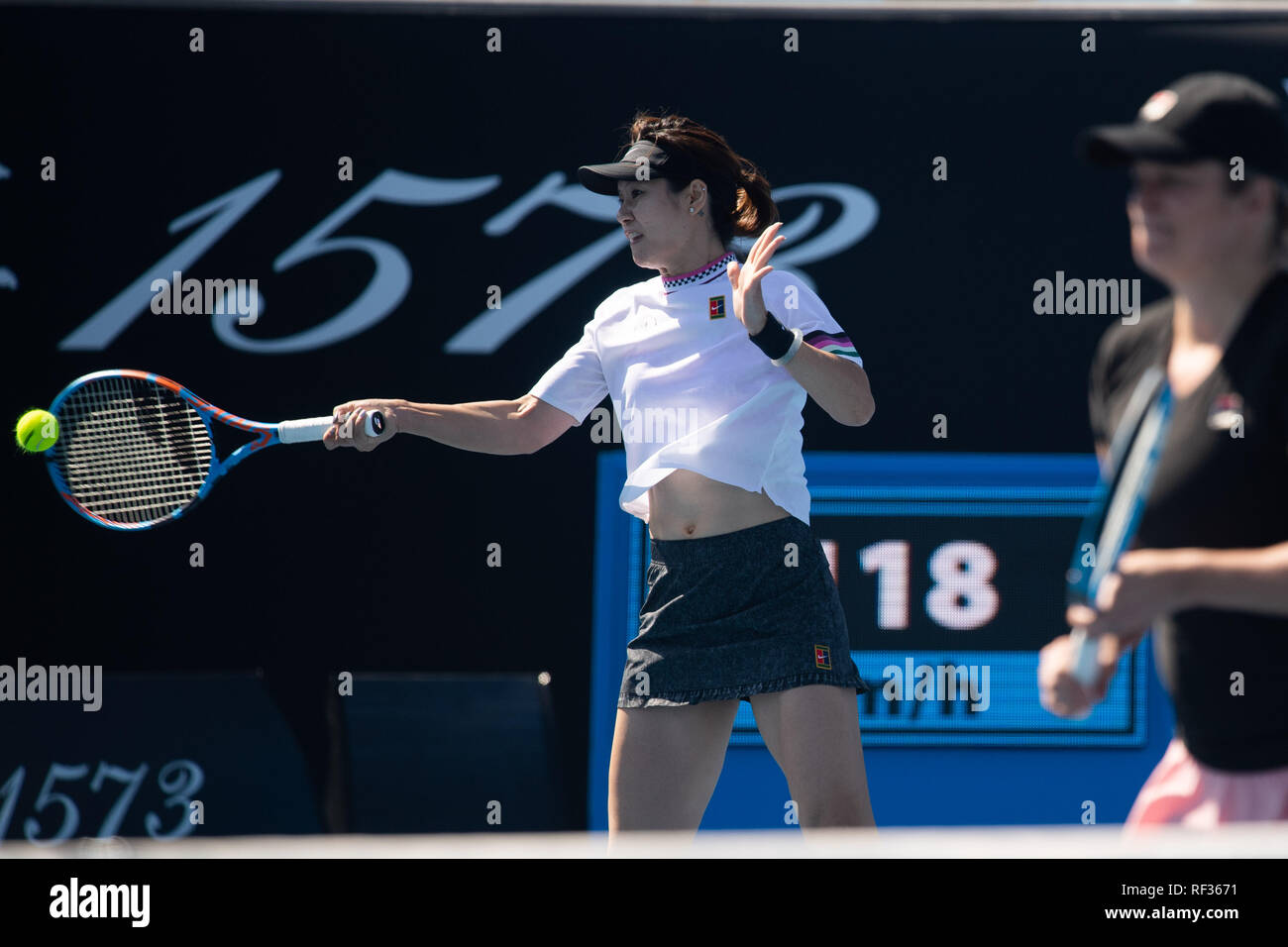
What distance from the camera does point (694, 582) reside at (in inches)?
131

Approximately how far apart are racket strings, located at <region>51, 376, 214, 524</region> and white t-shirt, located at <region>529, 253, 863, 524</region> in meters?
1.22

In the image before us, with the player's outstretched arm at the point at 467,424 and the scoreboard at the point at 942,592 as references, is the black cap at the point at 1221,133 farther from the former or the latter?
Answer: the scoreboard at the point at 942,592

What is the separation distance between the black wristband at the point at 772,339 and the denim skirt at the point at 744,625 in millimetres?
410

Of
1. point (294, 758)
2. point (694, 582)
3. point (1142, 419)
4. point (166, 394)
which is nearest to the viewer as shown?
point (1142, 419)

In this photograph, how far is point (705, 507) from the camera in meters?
3.36

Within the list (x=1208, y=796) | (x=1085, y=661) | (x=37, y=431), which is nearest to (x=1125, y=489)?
(x=1085, y=661)

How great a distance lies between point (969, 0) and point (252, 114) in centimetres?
220

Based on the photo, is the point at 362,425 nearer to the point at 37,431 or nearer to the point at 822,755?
the point at 37,431

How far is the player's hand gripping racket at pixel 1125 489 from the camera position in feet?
6.63

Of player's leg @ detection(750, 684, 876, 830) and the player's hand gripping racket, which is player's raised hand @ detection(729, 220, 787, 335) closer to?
player's leg @ detection(750, 684, 876, 830)

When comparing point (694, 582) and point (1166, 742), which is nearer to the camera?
point (694, 582)

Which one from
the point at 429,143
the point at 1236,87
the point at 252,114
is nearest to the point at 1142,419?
the point at 1236,87

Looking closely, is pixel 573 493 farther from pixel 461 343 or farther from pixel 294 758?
pixel 294 758

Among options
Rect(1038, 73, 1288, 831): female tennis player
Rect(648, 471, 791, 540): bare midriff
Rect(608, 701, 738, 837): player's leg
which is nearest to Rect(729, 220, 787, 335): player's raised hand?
Rect(648, 471, 791, 540): bare midriff
